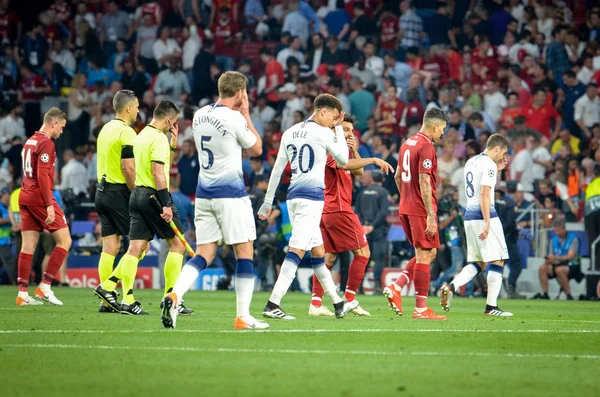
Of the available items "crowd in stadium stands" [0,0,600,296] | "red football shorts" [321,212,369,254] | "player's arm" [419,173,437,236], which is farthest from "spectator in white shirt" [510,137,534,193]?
"player's arm" [419,173,437,236]

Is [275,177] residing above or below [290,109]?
below

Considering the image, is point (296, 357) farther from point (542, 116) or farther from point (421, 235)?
point (542, 116)

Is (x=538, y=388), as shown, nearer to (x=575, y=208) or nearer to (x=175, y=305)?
(x=175, y=305)

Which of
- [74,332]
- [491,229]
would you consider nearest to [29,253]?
[74,332]

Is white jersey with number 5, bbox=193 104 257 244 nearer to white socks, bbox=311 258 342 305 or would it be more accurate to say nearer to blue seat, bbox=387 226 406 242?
white socks, bbox=311 258 342 305

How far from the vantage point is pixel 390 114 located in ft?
87.1

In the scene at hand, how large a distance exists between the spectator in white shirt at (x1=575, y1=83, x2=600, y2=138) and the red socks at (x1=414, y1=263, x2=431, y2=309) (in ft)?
40.7

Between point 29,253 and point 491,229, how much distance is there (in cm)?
663

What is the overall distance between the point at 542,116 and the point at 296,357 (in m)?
17.9

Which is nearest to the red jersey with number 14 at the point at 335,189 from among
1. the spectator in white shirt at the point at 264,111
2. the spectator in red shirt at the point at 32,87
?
the spectator in white shirt at the point at 264,111

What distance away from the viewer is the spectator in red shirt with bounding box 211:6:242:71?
3033 cm

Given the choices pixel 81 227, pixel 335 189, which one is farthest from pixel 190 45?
pixel 335 189

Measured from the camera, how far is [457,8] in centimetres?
2920

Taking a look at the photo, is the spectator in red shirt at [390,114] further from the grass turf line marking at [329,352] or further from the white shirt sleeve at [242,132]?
the grass turf line marking at [329,352]
